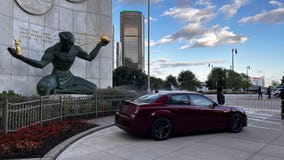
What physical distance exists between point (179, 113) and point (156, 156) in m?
2.23

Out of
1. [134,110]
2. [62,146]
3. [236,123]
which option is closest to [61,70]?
[134,110]

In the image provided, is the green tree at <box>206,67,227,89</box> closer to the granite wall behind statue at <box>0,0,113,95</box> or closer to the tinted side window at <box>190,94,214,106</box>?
the granite wall behind statue at <box>0,0,113,95</box>

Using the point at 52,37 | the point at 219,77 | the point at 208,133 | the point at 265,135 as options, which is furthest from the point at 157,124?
the point at 219,77

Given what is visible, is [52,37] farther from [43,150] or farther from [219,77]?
[219,77]

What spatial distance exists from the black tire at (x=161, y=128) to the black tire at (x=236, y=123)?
246 cm

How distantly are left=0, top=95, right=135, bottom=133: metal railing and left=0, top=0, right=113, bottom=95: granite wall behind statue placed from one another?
18.3ft

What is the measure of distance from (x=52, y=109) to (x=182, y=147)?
17.2ft

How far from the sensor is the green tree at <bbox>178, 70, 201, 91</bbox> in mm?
89500

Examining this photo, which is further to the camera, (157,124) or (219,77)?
(219,77)

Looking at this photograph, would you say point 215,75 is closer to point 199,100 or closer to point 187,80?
point 187,80

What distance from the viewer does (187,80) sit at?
3627 inches

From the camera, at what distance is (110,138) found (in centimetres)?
793

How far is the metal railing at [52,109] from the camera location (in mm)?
7629

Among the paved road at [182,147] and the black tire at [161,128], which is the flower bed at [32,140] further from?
the black tire at [161,128]
